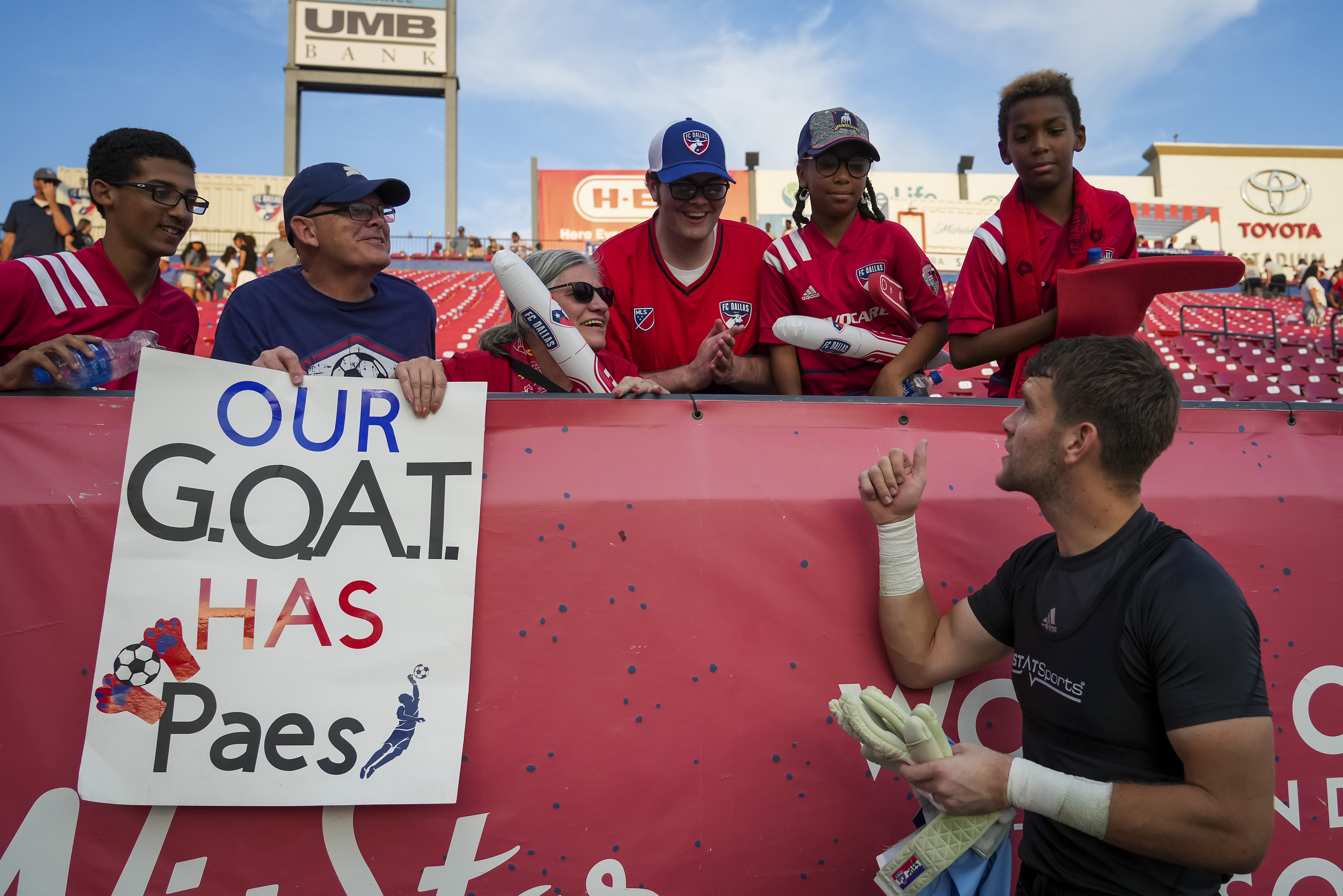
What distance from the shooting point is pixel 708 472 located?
2.07 meters

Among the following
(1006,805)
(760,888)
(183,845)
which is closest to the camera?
(1006,805)

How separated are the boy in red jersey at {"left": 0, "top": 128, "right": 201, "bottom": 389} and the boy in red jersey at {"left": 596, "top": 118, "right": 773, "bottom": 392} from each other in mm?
1331

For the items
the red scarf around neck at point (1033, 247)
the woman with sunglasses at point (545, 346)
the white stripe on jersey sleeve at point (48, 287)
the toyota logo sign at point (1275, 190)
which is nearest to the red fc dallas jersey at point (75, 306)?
the white stripe on jersey sleeve at point (48, 287)

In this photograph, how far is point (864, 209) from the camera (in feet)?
9.66

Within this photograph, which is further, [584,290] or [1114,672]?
[584,290]

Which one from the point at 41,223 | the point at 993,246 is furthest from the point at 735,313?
the point at 41,223

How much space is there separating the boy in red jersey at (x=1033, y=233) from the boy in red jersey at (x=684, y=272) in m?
0.69

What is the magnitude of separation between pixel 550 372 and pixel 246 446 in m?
0.82

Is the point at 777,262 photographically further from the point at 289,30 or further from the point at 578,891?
the point at 289,30

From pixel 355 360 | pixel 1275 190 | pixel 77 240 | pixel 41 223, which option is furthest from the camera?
pixel 1275 190

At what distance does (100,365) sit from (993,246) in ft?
8.41

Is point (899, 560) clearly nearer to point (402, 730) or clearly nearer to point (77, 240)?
point (402, 730)

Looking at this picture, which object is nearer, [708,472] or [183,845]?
[183,845]

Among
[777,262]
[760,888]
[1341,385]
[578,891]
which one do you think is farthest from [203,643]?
[1341,385]
